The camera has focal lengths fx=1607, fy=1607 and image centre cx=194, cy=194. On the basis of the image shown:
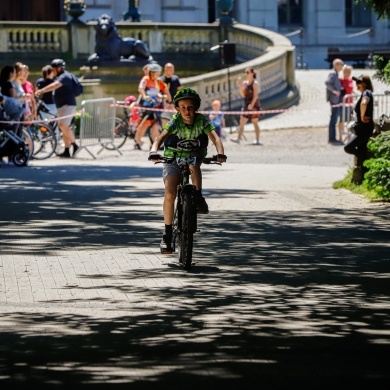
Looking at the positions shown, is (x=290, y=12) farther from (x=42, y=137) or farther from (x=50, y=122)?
(x=42, y=137)

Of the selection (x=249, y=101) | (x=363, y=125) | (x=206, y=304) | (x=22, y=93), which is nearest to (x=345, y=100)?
(x=249, y=101)

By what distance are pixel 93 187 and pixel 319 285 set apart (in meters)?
10.4

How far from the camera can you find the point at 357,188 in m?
21.6

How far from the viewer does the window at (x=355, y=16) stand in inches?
2403

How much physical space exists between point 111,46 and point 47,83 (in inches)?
459

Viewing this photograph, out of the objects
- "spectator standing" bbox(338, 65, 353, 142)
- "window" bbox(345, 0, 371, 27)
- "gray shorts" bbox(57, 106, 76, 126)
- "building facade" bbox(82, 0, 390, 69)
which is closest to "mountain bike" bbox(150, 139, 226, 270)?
"gray shorts" bbox(57, 106, 76, 126)

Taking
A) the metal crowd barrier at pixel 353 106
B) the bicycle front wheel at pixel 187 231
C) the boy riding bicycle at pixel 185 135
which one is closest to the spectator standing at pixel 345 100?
the metal crowd barrier at pixel 353 106

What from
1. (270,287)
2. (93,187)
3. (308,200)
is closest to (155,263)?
(270,287)

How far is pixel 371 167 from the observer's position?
2012 cm

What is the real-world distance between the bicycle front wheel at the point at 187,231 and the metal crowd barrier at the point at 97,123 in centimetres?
1617

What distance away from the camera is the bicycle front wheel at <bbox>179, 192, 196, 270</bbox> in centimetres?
1311

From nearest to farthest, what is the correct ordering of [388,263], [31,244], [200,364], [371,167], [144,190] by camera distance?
[200,364] → [388,263] → [31,244] → [371,167] → [144,190]

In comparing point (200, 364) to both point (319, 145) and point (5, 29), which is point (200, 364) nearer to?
point (319, 145)

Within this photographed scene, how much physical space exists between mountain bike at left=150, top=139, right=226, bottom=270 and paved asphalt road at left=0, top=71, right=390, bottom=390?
195 mm
